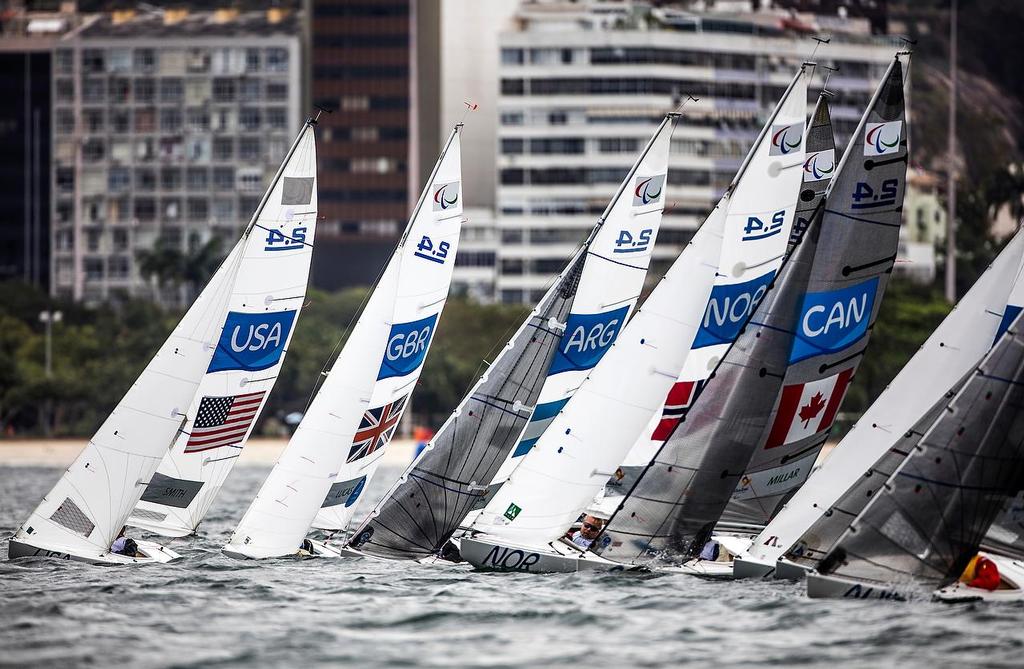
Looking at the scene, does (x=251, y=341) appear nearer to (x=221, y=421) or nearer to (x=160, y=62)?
(x=221, y=421)

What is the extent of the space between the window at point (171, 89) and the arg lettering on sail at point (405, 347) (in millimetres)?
134798

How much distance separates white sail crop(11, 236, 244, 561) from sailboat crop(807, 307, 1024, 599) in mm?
13364

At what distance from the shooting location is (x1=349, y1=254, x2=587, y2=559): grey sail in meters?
33.8

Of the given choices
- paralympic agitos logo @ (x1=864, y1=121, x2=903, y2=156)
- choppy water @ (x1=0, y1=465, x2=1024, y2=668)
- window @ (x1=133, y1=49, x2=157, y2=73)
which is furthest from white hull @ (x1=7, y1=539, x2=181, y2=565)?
window @ (x1=133, y1=49, x2=157, y2=73)

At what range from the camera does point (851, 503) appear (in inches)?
1171

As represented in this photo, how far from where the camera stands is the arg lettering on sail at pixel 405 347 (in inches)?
1448

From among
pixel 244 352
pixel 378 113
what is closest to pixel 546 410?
pixel 244 352

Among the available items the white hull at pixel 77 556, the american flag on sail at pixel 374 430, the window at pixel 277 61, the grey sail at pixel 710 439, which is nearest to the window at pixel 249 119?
the window at pixel 277 61

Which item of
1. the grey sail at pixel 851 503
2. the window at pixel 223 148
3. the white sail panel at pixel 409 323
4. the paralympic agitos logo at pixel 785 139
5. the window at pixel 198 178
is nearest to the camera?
the grey sail at pixel 851 503

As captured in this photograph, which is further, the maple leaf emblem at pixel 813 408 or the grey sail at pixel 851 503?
the maple leaf emblem at pixel 813 408

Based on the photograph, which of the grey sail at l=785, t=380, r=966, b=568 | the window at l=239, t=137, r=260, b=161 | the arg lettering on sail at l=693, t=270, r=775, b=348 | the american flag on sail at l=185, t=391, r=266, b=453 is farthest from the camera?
the window at l=239, t=137, r=260, b=161

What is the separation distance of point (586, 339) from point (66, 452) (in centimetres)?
6483

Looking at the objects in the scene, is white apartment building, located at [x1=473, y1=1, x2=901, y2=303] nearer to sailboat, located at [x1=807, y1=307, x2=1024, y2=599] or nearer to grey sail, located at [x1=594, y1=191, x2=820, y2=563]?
grey sail, located at [x1=594, y1=191, x2=820, y2=563]

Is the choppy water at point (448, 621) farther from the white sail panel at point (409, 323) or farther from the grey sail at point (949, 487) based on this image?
the white sail panel at point (409, 323)
